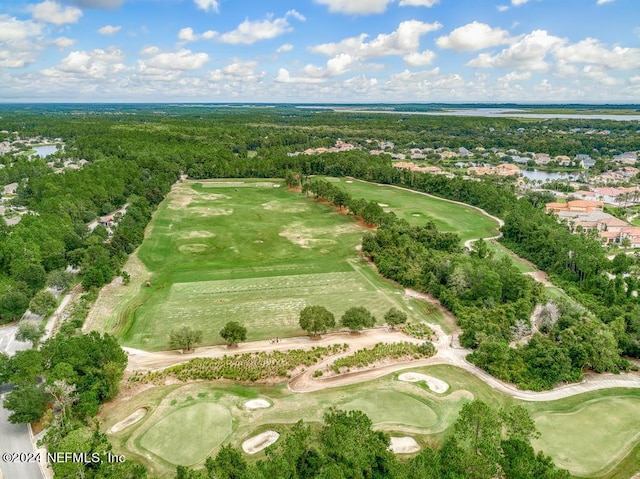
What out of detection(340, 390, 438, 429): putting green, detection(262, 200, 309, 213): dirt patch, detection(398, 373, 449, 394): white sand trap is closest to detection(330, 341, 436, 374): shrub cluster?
detection(398, 373, 449, 394): white sand trap

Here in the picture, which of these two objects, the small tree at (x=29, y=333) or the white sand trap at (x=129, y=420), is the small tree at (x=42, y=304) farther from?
the white sand trap at (x=129, y=420)

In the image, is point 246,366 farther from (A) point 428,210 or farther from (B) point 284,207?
(A) point 428,210

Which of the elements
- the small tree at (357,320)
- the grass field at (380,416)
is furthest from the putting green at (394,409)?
the small tree at (357,320)

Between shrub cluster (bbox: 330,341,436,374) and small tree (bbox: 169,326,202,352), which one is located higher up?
small tree (bbox: 169,326,202,352)

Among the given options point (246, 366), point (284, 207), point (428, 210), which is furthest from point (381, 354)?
point (428, 210)

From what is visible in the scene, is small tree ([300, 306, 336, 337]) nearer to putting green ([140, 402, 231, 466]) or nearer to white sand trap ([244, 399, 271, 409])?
white sand trap ([244, 399, 271, 409])

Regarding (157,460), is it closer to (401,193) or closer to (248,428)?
(248,428)
